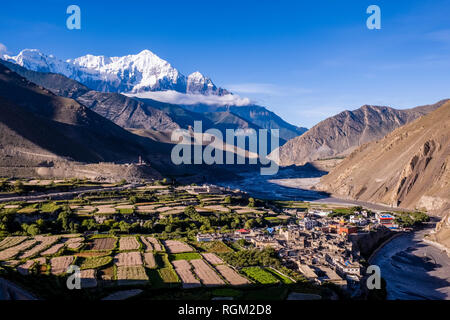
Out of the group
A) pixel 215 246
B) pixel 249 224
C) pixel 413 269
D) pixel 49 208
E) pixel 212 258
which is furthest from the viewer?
pixel 49 208

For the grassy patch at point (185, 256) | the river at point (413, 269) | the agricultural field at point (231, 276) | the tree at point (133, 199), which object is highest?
the tree at point (133, 199)

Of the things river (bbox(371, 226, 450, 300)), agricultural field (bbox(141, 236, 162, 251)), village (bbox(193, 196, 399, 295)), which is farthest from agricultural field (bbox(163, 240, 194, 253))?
river (bbox(371, 226, 450, 300))

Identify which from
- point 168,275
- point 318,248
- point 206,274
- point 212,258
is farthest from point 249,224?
point 168,275

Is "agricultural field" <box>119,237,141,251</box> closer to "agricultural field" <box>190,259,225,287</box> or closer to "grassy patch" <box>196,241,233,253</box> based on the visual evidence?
"grassy patch" <box>196,241,233,253</box>

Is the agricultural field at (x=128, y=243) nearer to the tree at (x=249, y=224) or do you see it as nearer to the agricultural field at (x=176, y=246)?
the agricultural field at (x=176, y=246)

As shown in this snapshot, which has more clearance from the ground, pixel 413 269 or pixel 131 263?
pixel 131 263

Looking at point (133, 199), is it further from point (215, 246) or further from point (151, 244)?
point (215, 246)

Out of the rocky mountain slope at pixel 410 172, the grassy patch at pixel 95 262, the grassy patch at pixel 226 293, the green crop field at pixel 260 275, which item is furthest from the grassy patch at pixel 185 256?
the rocky mountain slope at pixel 410 172

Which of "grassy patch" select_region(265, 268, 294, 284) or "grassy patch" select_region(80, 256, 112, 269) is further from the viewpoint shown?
"grassy patch" select_region(80, 256, 112, 269)

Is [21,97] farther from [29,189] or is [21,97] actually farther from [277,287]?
[277,287]
